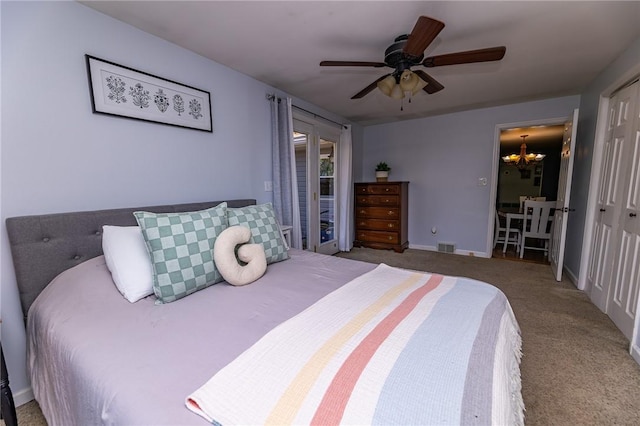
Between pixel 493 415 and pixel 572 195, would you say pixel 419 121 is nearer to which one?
pixel 572 195

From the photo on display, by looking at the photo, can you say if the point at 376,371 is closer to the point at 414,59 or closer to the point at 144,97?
the point at 414,59

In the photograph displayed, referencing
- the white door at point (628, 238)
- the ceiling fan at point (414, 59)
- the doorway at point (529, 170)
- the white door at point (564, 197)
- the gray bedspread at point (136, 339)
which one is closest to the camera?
the gray bedspread at point (136, 339)

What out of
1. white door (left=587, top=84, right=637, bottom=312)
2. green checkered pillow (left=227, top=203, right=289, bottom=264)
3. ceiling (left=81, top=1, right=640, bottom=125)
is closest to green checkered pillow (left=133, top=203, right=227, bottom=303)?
green checkered pillow (left=227, top=203, right=289, bottom=264)

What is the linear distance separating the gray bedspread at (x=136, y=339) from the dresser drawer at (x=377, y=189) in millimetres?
2985

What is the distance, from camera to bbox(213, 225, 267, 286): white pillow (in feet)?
4.65

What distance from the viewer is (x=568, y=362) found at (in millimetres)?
1719

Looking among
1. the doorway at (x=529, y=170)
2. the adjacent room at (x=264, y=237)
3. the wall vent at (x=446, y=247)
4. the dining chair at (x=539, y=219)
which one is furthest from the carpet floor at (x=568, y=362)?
the doorway at (x=529, y=170)

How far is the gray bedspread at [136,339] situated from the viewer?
2.42 ft

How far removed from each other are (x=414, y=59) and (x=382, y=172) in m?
2.77

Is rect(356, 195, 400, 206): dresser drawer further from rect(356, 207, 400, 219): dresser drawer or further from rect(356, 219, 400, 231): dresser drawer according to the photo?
rect(356, 219, 400, 231): dresser drawer

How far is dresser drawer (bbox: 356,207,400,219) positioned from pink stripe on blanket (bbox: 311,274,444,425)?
3272 mm

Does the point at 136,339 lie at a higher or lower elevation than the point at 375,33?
lower

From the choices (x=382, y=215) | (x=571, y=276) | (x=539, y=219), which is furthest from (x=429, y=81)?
(x=539, y=219)

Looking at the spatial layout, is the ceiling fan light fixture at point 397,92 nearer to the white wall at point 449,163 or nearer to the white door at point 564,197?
the white door at point 564,197
